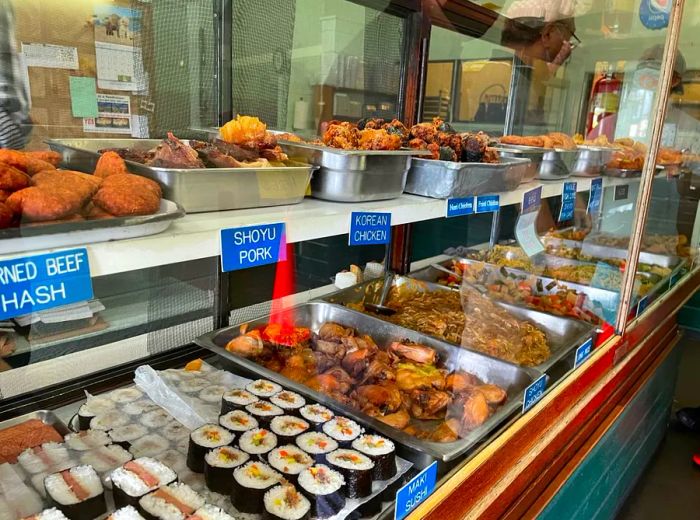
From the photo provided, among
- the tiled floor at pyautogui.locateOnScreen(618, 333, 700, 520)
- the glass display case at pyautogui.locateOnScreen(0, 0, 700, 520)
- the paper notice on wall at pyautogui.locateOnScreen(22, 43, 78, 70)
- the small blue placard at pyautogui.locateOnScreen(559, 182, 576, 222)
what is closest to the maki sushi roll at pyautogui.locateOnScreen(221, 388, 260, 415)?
the glass display case at pyautogui.locateOnScreen(0, 0, 700, 520)

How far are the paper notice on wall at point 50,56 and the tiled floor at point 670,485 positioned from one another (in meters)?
3.16

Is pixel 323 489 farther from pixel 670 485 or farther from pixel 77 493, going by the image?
pixel 670 485

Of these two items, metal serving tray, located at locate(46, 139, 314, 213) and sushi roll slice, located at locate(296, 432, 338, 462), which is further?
sushi roll slice, located at locate(296, 432, 338, 462)

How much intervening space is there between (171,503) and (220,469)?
136 mm

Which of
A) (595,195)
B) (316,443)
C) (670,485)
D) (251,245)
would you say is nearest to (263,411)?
(316,443)

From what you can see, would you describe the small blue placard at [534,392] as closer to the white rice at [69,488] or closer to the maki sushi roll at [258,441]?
the maki sushi roll at [258,441]

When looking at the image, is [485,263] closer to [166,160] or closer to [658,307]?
[658,307]

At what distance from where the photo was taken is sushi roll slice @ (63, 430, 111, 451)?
4.10 ft

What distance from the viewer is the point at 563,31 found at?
107 inches

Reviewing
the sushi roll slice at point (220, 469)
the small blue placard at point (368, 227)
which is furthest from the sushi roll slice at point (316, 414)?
the small blue placard at point (368, 227)

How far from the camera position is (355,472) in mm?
1201

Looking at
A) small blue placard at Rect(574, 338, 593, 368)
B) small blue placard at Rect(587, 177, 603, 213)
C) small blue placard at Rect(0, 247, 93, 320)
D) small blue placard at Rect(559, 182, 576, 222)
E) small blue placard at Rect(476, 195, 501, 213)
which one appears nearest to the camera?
small blue placard at Rect(0, 247, 93, 320)

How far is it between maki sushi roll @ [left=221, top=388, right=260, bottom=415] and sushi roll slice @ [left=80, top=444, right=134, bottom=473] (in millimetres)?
264

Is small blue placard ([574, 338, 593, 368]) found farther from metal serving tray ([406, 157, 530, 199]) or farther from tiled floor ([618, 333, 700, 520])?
tiled floor ([618, 333, 700, 520])
